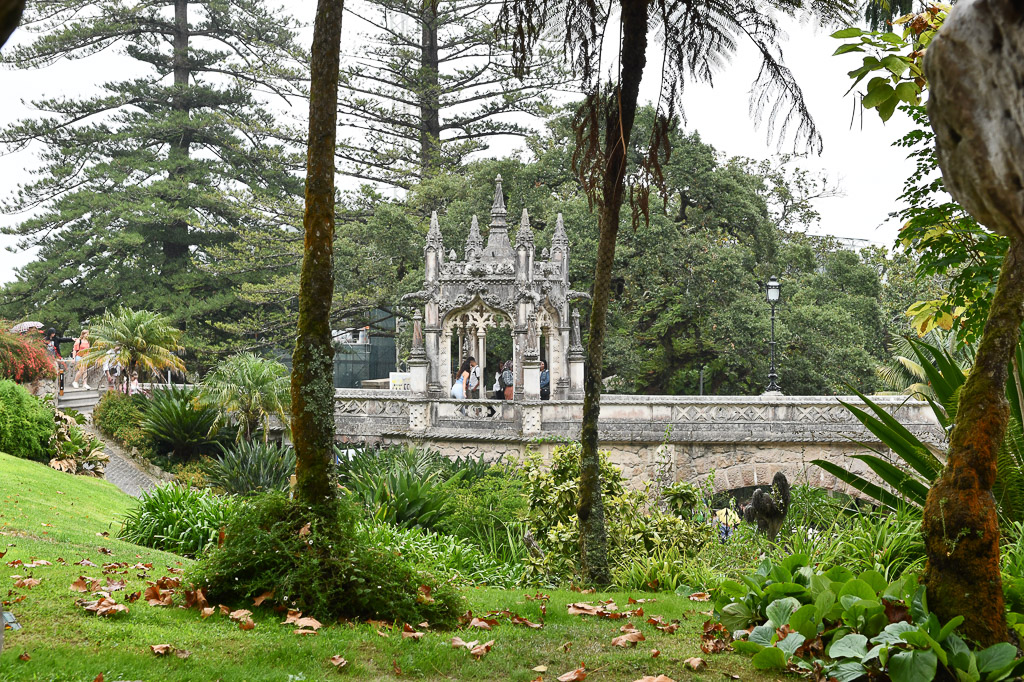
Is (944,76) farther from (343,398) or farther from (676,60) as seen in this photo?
(343,398)

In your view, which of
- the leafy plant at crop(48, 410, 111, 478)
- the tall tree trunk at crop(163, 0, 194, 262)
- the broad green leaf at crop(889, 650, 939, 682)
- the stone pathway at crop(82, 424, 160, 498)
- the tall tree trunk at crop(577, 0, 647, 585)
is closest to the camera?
the broad green leaf at crop(889, 650, 939, 682)

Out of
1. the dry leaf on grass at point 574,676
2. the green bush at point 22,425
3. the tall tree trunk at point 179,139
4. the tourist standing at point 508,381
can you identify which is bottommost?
the dry leaf on grass at point 574,676

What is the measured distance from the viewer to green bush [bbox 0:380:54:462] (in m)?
14.0

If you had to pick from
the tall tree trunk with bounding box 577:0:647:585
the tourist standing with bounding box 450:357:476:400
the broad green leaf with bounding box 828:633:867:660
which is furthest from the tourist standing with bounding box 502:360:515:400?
the broad green leaf with bounding box 828:633:867:660

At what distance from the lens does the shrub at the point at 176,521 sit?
9055mm

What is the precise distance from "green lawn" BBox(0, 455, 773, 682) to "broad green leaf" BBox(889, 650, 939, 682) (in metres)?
0.64

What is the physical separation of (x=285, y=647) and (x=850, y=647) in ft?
9.37

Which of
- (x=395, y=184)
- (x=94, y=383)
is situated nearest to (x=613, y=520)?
(x=94, y=383)

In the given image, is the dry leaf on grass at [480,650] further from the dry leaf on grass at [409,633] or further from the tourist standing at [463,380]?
the tourist standing at [463,380]

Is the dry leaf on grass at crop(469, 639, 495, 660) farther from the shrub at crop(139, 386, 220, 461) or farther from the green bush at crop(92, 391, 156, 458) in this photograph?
the green bush at crop(92, 391, 156, 458)

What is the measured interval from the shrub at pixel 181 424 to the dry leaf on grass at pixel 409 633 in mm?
14557

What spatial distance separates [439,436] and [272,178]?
56.1 ft

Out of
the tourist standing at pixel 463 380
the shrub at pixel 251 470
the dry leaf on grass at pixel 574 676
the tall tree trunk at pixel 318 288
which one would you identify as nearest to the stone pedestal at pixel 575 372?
the tourist standing at pixel 463 380

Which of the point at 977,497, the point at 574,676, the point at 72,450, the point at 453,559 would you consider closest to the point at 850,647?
the point at 977,497
